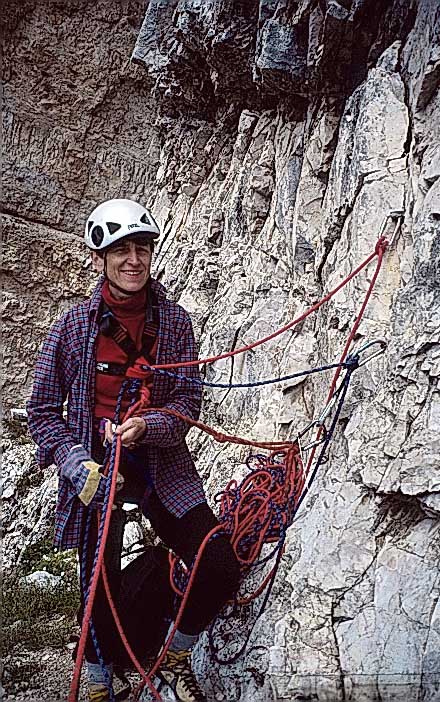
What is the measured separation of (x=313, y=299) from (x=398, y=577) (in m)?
2.16

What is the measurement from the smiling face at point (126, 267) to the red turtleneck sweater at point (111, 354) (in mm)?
35

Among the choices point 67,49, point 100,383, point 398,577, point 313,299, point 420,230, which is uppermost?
point 67,49

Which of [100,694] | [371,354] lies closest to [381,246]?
[371,354]

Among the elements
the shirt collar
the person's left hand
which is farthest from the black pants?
the shirt collar

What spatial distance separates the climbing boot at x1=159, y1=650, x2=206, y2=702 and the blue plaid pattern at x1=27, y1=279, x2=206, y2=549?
0.60m

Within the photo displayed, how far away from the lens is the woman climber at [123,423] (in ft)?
9.53

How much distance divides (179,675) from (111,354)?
1.36 metres

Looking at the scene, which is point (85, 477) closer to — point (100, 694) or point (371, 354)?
point (100, 694)

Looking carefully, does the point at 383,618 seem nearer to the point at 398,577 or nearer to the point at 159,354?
the point at 398,577

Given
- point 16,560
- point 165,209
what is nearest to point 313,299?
point 16,560

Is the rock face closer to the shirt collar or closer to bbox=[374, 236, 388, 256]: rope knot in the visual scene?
bbox=[374, 236, 388, 256]: rope knot

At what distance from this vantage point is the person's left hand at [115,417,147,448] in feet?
9.09

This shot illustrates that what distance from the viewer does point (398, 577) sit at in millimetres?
2668

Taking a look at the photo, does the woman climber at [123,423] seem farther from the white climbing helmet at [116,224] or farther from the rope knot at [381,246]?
the rope knot at [381,246]
